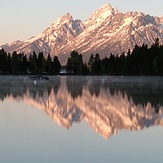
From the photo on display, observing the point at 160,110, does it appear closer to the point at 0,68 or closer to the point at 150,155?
the point at 150,155

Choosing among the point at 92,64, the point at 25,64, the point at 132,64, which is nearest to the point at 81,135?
the point at 132,64

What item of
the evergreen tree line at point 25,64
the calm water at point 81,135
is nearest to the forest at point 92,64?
the evergreen tree line at point 25,64

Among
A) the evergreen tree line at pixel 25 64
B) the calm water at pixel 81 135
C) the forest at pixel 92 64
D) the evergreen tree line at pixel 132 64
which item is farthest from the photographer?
the evergreen tree line at pixel 25 64

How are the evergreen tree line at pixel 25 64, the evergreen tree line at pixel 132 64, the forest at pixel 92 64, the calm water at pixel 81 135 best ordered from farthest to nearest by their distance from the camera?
the evergreen tree line at pixel 25 64
the forest at pixel 92 64
the evergreen tree line at pixel 132 64
the calm water at pixel 81 135

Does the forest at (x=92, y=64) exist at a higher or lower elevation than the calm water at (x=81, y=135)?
higher

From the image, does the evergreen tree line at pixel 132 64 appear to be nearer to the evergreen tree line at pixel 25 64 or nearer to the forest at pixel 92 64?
the forest at pixel 92 64

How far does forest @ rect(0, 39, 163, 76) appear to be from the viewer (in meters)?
162

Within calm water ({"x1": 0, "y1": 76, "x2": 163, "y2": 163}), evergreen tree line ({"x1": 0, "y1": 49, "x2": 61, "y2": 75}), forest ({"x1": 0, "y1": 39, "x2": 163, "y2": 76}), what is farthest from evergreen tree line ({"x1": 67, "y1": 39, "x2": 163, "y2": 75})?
calm water ({"x1": 0, "y1": 76, "x2": 163, "y2": 163})

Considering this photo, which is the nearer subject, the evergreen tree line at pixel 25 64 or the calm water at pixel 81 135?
the calm water at pixel 81 135

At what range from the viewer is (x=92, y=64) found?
650 feet

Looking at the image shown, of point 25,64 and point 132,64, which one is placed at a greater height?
point 25,64

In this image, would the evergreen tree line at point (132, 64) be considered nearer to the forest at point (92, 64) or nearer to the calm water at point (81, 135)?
the forest at point (92, 64)

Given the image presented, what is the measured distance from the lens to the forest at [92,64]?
532 ft

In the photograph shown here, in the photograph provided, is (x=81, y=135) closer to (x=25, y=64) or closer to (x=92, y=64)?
(x=25, y=64)
